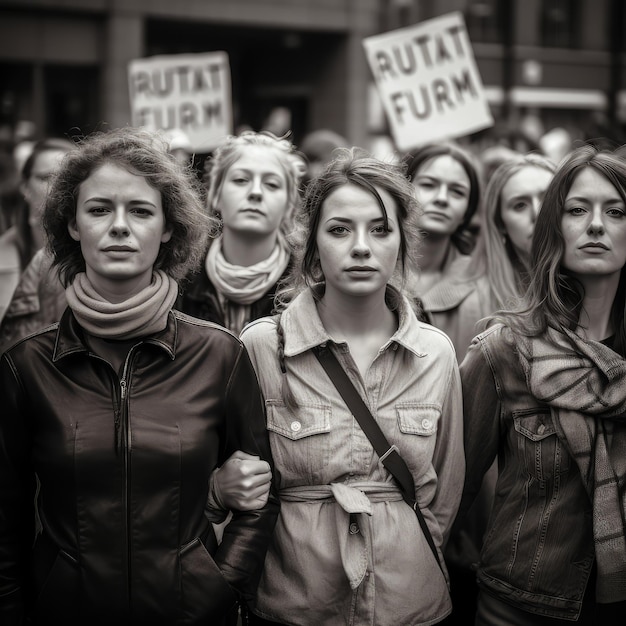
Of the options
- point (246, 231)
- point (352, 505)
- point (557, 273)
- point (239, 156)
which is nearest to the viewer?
point (352, 505)

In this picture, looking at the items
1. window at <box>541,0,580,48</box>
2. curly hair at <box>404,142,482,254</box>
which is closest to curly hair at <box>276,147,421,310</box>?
curly hair at <box>404,142,482,254</box>

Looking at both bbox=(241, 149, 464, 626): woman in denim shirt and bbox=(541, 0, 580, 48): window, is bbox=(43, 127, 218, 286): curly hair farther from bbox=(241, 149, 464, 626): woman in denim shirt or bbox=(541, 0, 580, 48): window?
bbox=(541, 0, 580, 48): window

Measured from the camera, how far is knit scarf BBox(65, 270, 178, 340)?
2.78 metres

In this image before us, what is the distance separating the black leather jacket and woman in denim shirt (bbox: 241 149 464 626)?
297 mm

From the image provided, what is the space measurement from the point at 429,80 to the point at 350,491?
4.82m

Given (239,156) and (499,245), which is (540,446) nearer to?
(499,245)

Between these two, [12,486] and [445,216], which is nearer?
[12,486]

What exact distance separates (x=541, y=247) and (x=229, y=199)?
169cm

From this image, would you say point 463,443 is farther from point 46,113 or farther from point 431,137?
point 46,113

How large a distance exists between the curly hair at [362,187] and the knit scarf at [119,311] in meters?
0.72

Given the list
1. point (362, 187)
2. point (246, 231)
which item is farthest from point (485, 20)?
point (362, 187)

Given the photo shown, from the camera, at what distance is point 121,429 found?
271 cm

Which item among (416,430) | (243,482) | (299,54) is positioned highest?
(299,54)

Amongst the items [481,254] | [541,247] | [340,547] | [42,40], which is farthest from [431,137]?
[42,40]
